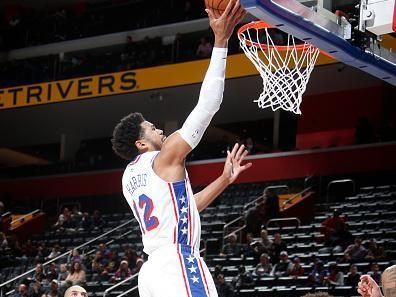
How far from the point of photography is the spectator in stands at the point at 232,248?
52.7ft

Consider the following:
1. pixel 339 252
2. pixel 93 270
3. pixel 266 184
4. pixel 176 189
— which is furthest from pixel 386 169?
pixel 176 189

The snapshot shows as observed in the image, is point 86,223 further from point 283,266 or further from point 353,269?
point 353,269

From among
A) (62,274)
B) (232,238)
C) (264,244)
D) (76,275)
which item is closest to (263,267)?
(264,244)

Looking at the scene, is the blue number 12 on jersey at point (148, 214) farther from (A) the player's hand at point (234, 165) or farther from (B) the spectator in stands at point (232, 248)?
(B) the spectator in stands at point (232, 248)

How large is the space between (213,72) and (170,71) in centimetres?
1653

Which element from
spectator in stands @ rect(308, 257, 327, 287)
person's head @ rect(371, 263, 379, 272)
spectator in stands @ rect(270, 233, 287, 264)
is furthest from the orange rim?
spectator in stands @ rect(270, 233, 287, 264)

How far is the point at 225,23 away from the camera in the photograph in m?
4.34

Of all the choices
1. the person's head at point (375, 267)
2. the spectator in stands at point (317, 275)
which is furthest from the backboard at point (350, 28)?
the spectator in stands at point (317, 275)

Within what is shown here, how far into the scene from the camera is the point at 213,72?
4.24 m

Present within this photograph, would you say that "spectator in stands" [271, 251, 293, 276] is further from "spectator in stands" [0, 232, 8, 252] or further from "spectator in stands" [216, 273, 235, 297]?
"spectator in stands" [0, 232, 8, 252]

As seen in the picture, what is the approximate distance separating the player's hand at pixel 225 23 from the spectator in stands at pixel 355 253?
32.9 feet

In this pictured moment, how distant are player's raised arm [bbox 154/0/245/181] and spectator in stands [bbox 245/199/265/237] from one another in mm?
13057

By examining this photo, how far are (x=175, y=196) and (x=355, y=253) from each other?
33.2 feet

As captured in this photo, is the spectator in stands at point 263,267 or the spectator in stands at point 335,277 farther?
the spectator in stands at point 263,267
